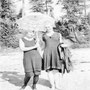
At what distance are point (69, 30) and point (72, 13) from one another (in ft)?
11.3

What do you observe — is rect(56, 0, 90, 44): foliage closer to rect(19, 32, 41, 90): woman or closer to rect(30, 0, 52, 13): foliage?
rect(30, 0, 52, 13): foliage

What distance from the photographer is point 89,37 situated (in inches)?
1051

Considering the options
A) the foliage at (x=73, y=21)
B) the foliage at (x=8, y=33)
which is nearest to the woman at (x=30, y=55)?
the foliage at (x=8, y=33)

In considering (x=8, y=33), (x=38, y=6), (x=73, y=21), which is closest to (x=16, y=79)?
(x=8, y=33)

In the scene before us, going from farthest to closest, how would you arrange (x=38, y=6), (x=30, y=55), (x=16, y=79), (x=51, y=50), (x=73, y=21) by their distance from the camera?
(x=38, y=6) < (x=73, y=21) < (x=16, y=79) < (x=51, y=50) < (x=30, y=55)

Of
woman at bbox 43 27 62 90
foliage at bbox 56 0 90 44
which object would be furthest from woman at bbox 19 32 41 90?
foliage at bbox 56 0 90 44

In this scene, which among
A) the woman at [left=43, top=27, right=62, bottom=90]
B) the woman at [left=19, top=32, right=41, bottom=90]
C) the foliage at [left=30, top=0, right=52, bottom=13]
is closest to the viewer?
the woman at [left=19, top=32, right=41, bottom=90]

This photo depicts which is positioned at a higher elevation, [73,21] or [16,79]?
[73,21]

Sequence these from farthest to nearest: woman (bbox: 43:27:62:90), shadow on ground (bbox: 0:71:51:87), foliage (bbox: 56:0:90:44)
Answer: foliage (bbox: 56:0:90:44) → shadow on ground (bbox: 0:71:51:87) → woman (bbox: 43:27:62:90)

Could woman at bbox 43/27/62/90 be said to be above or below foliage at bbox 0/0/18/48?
above

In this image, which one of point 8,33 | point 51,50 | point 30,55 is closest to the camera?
point 30,55

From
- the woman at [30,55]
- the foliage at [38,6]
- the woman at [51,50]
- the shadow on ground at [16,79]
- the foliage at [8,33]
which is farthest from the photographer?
the foliage at [38,6]

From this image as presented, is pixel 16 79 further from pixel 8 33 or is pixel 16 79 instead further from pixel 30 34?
pixel 8 33

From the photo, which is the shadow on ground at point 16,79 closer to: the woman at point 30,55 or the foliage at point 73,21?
the woman at point 30,55
